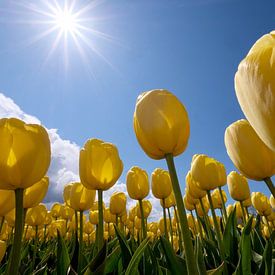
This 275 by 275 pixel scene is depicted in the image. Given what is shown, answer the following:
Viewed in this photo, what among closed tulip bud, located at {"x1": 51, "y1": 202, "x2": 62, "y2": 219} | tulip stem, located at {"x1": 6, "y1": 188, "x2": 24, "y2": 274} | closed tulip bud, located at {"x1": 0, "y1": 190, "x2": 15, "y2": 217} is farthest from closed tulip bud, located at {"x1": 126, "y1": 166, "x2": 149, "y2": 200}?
closed tulip bud, located at {"x1": 51, "y1": 202, "x2": 62, "y2": 219}

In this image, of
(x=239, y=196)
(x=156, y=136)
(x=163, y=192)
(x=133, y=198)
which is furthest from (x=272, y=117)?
(x=239, y=196)

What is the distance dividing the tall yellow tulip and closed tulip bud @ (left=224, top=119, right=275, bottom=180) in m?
0.26

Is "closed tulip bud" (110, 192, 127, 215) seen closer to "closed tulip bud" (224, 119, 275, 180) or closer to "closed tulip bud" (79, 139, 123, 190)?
"closed tulip bud" (79, 139, 123, 190)

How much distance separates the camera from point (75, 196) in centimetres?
287

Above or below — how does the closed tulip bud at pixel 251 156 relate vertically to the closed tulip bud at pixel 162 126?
below

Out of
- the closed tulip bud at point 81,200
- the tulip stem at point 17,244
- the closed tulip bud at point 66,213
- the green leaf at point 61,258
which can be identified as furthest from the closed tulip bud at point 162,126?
the closed tulip bud at point 66,213

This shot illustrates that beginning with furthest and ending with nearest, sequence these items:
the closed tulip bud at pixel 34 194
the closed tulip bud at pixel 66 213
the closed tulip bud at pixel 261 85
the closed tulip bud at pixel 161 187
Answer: the closed tulip bud at pixel 66 213 → the closed tulip bud at pixel 161 187 → the closed tulip bud at pixel 34 194 → the closed tulip bud at pixel 261 85

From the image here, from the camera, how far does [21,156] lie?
55.1 inches

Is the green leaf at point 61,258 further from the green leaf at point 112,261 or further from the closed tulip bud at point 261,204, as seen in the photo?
the closed tulip bud at point 261,204

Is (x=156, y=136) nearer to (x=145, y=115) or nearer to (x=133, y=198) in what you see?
(x=145, y=115)

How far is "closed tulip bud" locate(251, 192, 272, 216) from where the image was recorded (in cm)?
527

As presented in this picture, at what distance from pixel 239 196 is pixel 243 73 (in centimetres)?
338

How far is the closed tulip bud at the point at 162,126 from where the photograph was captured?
5.11 ft

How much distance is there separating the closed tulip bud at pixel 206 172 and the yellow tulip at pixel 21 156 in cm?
185
